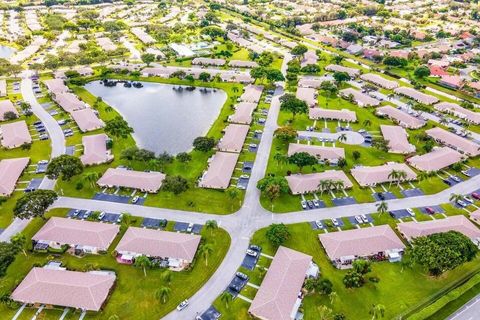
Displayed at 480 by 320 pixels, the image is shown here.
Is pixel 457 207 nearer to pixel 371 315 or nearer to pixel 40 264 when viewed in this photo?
pixel 371 315

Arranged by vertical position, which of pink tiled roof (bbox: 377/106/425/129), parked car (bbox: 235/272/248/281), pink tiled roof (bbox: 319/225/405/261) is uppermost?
pink tiled roof (bbox: 377/106/425/129)

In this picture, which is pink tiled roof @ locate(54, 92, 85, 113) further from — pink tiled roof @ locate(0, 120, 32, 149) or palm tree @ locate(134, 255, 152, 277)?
palm tree @ locate(134, 255, 152, 277)

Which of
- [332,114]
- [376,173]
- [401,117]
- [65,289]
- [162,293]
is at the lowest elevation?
[65,289]

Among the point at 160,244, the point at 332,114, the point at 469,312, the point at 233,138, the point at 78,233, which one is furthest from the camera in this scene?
the point at 332,114

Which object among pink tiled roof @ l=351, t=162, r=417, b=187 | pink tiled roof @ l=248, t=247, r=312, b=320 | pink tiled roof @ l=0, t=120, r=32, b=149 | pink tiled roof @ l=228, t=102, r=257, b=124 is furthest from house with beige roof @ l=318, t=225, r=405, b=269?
pink tiled roof @ l=0, t=120, r=32, b=149

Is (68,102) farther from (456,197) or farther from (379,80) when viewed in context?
(456,197)

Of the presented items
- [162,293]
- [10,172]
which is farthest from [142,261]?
[10,172]

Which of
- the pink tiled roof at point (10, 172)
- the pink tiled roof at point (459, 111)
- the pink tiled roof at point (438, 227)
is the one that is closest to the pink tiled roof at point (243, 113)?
the pink tiled roof at point (438, 227)
